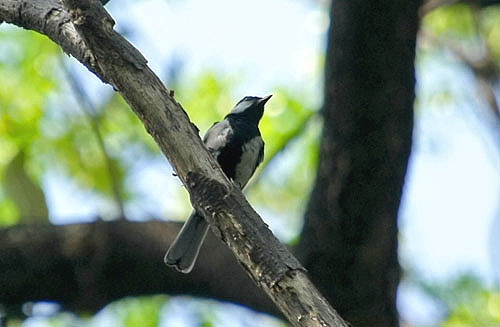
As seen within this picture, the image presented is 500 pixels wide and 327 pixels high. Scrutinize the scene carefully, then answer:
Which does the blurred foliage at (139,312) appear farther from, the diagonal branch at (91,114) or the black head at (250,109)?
the black head at (250,109)

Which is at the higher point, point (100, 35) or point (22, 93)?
point (22, 93)

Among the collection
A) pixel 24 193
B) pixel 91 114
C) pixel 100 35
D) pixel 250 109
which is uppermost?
pixel 91 114

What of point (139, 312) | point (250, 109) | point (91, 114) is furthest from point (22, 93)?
point (250, 109)

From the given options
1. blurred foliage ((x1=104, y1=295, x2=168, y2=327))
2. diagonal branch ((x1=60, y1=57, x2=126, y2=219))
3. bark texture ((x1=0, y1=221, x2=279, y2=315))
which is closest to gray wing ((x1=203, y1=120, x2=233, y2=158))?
bark texture ((x1=0, y1=221, x2=279, y2=315))

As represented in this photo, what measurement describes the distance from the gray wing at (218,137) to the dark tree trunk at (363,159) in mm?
482

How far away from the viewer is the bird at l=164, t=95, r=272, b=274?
355 centimetres

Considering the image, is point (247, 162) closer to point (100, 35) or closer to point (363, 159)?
point (363, 159)

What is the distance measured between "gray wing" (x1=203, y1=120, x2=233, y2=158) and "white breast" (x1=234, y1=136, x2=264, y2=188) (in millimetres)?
81

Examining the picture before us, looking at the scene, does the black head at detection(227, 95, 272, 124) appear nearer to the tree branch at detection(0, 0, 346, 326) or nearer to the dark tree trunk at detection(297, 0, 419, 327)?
the dark tree trunk at detection(297, 0, 419, 327)

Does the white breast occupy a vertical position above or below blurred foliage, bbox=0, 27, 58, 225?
below

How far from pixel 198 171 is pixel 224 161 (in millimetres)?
1255

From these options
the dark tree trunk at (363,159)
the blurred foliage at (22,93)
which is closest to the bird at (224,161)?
the dark tree trunk at (363,159)

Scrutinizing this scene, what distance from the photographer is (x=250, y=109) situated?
4.03 m

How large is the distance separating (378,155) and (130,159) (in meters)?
2.12
